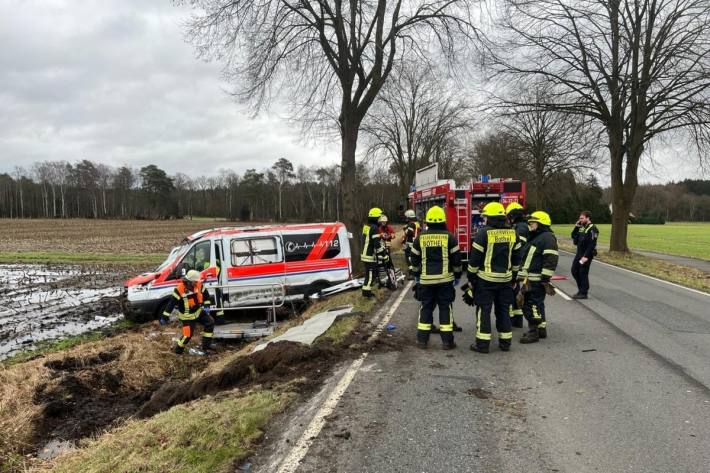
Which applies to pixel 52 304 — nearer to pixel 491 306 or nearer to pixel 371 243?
pixel 371 243

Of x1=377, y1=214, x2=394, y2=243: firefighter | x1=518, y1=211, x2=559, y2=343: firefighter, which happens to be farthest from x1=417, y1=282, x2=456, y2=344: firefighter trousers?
x1=377, y1=214, x2=394, y2=243: firefighter

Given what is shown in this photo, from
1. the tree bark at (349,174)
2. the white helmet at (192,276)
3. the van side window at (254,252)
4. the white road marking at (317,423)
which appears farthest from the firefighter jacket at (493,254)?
the tree bark at (349,174)

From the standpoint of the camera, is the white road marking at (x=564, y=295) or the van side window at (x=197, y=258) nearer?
the van side window at (x=197, y=258)

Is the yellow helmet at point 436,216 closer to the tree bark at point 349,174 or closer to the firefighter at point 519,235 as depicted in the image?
the firefighter at point 519,235

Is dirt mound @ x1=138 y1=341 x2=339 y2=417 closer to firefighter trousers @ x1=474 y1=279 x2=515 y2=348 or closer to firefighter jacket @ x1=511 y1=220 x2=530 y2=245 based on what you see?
firefighter trousers @ x1=474 y1=279 x2=515 y2=348

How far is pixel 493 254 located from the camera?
18.7ft

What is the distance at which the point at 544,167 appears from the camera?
1335 inches

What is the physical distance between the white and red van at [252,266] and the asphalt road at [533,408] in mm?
3739

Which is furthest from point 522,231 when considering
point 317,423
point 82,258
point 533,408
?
point 82,258

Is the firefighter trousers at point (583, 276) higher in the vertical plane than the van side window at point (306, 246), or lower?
lower

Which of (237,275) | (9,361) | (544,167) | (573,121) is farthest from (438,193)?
Answer: (544,167)

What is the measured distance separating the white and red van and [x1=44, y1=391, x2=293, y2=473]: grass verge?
485cm

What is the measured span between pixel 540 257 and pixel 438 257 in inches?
67.7

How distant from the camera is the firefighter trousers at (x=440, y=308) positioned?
5867 millimetres
